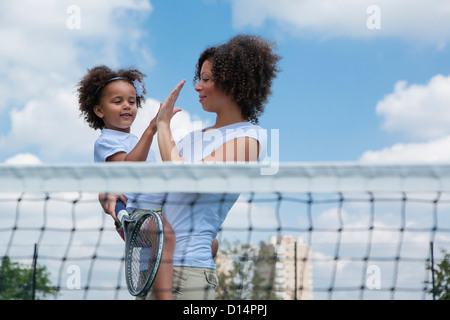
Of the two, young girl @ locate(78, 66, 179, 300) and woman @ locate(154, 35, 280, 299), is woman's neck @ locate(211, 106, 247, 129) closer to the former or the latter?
woman @ locate(154, 35, 280, 299)

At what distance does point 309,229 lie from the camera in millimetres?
2770

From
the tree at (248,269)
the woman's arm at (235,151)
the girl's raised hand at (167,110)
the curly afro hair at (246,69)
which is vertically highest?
the curly afro hair at (246,69)

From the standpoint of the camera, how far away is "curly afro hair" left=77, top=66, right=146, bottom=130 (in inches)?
136

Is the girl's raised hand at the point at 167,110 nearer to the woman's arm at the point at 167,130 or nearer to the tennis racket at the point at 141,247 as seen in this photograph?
the woman's arm at the point at 167,130

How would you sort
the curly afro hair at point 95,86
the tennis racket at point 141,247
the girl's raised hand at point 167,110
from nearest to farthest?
the tennis racket at point 141,247, the girl's raised hand at point 167,110, the curly afro hair at point 95,86

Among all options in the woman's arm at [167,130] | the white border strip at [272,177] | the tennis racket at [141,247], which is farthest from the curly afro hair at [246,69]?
the tennis racket at [141,247]

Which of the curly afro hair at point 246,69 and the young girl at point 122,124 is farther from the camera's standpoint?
the curly afro hair at point 246,69

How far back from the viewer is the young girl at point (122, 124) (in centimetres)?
238

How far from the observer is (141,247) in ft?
8.34

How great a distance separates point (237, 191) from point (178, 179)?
0.25 metres

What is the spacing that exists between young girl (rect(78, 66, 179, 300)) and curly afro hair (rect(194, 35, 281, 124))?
31 cm

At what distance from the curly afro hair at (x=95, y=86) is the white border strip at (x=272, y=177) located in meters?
1.27
